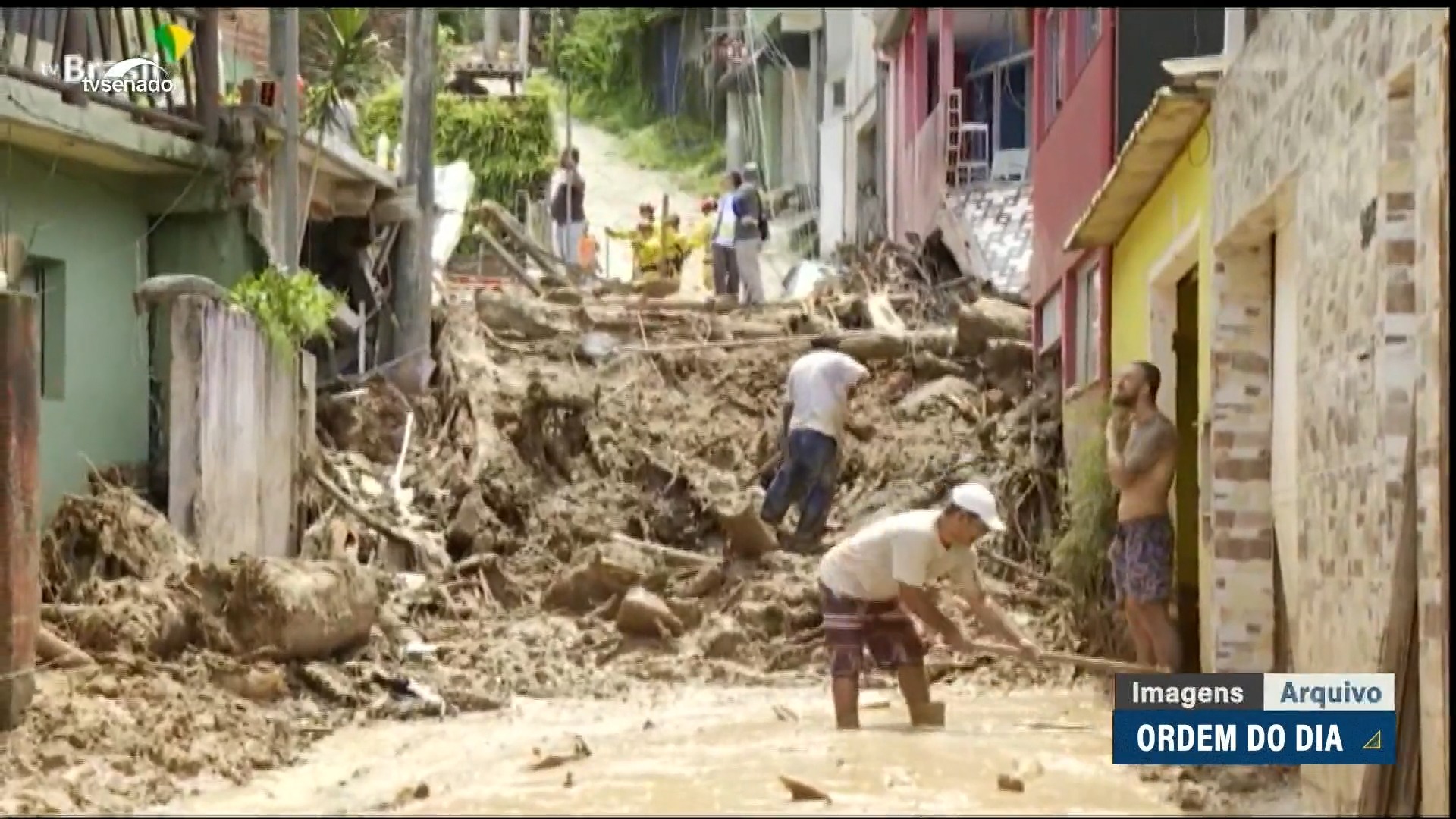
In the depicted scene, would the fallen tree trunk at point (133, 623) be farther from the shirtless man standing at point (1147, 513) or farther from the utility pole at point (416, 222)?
the utility pole at point (416, 222)

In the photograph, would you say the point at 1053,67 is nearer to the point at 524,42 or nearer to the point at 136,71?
the point at 136,71

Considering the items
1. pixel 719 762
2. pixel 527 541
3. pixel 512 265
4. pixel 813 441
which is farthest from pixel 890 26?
pixel 719 762

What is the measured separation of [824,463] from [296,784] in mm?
5839

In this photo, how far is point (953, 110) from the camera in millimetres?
21125

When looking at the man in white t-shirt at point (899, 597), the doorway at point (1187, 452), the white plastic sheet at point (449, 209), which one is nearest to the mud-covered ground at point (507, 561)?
the doorway at point (1187, 452)

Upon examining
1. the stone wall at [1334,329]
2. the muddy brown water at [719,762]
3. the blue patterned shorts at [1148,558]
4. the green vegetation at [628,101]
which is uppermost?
the green vegetation at [628,101]

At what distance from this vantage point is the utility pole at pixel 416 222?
51.4 ft

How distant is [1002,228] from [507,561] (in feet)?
26.3

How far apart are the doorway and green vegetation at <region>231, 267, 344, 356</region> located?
607cm

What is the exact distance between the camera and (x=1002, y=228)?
1891 centimetres

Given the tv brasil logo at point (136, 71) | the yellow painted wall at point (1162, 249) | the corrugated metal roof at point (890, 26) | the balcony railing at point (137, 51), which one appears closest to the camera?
the yellow painted wall at point (1162, 249)

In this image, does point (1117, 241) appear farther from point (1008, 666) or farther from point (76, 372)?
point (76, 372)

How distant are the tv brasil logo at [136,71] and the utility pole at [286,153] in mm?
796

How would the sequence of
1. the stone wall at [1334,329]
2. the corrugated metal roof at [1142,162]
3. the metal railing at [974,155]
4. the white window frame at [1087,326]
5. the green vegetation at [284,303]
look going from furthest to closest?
the metal railing at [974,155], the green vegetation at [284,303], the white window frame at [1087,326], the corrugated metal roof at [1142,162], the stone wall at [1334,329]
